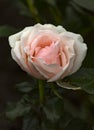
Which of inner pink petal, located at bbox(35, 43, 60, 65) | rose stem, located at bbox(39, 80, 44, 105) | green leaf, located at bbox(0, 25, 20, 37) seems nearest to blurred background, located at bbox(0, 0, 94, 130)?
green leaf, located at bbox(0, 25, 20, 37)

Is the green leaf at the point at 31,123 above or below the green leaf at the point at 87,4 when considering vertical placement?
below

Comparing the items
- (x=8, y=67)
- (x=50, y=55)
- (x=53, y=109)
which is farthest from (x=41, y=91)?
(x=8, y=67)

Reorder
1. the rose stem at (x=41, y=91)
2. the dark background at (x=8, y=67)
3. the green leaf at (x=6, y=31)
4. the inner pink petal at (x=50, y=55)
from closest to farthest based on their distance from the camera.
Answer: the inner pink petal at (x=50, y=55) < the rose stem at (x=41, y=91) < the green leaf at (x=6, y=31) < the dark background at (x=8, y=67)

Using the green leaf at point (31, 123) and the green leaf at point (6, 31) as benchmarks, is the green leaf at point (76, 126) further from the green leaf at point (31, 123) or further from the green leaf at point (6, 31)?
the green leaf at point (6, 31)

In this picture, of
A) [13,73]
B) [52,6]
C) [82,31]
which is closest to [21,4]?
[52,6]

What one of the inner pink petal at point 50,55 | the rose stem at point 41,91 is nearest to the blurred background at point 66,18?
the rose stem at point 41,91

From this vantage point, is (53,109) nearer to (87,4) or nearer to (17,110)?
(17,110)

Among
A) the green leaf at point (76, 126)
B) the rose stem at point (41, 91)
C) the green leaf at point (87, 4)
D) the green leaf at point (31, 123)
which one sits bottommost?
the green leaf at point (76, 126)
